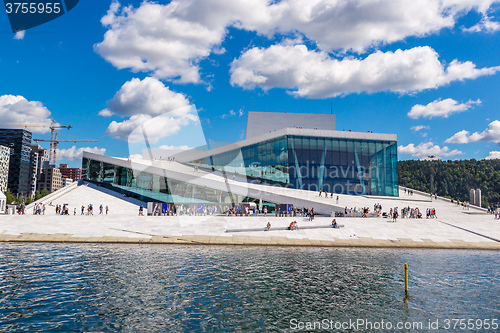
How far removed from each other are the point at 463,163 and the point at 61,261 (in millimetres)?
156176

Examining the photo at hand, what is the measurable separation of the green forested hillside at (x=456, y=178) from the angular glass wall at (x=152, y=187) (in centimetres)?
10315

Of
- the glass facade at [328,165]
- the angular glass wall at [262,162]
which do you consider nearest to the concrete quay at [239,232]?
the glass facade at [328,165]

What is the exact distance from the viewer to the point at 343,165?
172 feet

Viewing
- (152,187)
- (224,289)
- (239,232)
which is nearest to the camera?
(224,289)

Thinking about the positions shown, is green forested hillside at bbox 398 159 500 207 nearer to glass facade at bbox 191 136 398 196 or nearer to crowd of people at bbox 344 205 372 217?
glass facade at bbox 191 136 398 196

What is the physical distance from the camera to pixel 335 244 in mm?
28828

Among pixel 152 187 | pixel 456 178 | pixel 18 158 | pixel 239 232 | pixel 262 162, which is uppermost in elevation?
pixel 18 158

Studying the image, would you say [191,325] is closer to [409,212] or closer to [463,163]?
[409,212]

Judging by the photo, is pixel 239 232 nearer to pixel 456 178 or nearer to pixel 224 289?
pixel 224 289

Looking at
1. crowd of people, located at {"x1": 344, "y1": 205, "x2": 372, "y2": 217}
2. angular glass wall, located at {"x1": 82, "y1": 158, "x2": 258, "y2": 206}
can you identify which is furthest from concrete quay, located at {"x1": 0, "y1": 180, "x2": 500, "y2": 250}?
angular glass wall, located at {"x1": 82, "y1": 158, "x2": 258, "y2": 206}

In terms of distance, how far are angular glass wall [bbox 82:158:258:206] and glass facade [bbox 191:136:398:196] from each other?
11020 mm

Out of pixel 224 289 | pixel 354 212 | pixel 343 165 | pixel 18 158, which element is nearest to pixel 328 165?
pixel 343 165

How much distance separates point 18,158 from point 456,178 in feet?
622

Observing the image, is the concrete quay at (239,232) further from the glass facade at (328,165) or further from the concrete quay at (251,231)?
the glass facade at (328,165)
